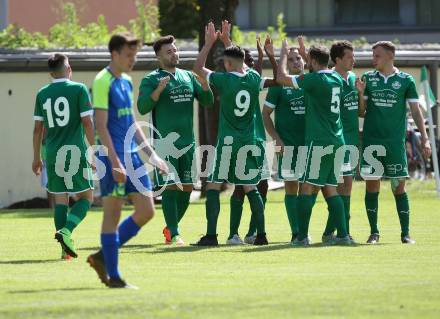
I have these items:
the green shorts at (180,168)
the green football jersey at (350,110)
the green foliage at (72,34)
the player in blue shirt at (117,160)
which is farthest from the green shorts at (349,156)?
the green foliage at (72,34)

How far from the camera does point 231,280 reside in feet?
39.5

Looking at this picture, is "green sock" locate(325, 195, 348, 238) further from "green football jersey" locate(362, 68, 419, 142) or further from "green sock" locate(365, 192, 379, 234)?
"green football jersey" locate(362, 68, 419, 142)

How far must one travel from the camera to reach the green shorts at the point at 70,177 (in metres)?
14.8

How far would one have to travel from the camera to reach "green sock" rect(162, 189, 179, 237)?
53.5 feet

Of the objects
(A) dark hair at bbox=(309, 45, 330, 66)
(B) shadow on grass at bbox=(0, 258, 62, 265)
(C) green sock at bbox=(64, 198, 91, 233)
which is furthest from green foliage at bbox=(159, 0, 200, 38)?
(B) shadow on grass at bbox=(0, 258, 62, 265)

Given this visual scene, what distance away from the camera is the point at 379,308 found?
401 inches

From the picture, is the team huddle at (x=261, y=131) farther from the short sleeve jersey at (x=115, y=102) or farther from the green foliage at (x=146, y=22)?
the green foliage at (x=146, y=22)

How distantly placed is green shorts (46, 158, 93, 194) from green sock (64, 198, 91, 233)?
5.1 inches

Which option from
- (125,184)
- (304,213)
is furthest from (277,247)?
(125,184)

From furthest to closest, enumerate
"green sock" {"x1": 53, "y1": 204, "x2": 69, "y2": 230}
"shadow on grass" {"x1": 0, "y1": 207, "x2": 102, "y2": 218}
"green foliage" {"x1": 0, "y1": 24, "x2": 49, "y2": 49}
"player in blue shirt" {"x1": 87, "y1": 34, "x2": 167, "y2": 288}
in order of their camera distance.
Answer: "green foliage" {"x1": 0, "y1": 24, "x2": 49, "y2": 49}
"shadow on grass" {"x1": 0, "y1": 207, "x2": 102, "y2": 218}
"green sock" {"x1": 53, "y1": 204, "x2": 69, "y2": 230}
"player in blue shirt" {"x1": 87, "y1": 34, "x2": 167, "y2": 288}

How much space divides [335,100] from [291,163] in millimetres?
1045

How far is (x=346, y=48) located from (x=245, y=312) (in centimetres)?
650

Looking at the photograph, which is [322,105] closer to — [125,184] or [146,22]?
[125,184]

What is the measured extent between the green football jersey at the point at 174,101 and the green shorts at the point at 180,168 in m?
0.10
